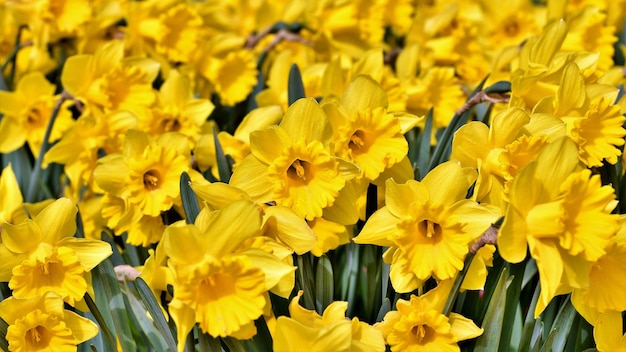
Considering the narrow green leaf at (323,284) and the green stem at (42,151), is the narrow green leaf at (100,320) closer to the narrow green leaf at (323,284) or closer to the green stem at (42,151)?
the narrow green leaf at (323,284)

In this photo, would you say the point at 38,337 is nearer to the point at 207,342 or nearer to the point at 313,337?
the point at 207,342

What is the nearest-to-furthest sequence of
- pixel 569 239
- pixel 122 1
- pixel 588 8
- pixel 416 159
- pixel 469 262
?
pixel 569 239, pixel 469 262, pixel 416 159, pixel 588 8, pixel 122 1

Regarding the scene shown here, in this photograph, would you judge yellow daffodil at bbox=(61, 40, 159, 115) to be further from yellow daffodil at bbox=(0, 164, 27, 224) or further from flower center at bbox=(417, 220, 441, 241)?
flower center at bbox=(417, 220, 441, 241)

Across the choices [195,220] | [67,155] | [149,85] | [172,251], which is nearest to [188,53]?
[149,85]

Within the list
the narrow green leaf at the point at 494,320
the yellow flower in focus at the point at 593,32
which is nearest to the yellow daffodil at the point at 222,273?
the narrow green leaf at the point at 494,320

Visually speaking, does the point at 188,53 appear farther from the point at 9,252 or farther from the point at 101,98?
the point at 9,252

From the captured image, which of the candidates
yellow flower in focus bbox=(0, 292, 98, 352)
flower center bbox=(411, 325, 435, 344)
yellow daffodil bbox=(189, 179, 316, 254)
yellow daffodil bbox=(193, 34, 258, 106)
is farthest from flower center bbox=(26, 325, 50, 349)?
yellow daffodil bbox=(193, 34, 258, 106)
